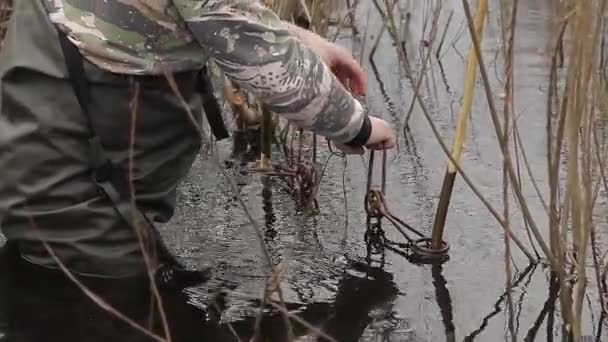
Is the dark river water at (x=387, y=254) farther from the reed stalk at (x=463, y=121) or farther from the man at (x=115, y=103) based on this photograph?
the man at (x=115, y=103)

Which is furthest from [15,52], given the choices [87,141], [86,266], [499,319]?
[499,319]

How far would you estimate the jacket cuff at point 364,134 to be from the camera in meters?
2.15

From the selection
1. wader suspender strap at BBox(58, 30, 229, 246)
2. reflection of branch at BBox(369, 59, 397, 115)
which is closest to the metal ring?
wader suspender strap at BBox(58, 30, 229, 246)

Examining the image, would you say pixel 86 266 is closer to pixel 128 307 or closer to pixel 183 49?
pixel 128 307

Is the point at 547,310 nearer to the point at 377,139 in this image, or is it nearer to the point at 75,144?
the point at 377,139

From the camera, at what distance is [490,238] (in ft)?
8.21

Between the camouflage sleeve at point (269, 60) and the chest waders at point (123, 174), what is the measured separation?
0.22 meters

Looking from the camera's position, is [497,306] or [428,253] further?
[428,253]

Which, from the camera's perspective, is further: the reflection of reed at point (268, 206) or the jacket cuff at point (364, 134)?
the reflection of reed at point (268, 206)

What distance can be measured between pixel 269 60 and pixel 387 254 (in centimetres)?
66

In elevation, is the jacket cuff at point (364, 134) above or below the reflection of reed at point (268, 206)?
above

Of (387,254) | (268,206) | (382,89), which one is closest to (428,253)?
(387,254)

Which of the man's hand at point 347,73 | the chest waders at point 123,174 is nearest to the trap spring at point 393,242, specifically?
the man's hand at point 347,73

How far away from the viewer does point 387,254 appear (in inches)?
94.7
